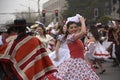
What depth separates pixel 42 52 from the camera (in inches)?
240

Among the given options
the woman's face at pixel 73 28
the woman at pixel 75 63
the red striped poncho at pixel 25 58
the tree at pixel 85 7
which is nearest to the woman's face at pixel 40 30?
the woman at pixel 75 63

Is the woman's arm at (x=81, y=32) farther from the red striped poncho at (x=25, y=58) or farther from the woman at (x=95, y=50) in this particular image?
the woman at (x=95, y=50)

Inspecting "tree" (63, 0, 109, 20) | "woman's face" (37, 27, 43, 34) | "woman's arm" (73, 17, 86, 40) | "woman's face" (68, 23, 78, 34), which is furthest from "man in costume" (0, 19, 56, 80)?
"tree" (63, 0, 109, 20)

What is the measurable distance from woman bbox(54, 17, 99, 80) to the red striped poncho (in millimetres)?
1785

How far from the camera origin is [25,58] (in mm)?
5988

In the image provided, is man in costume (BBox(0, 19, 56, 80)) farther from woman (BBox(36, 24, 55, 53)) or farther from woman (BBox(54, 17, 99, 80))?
woman (BBox(36, 24, 55, 53))

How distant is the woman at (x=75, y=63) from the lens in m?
7.77

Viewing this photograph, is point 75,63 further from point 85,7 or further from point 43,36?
point 85,7

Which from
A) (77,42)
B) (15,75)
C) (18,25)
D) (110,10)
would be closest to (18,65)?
(15,75)

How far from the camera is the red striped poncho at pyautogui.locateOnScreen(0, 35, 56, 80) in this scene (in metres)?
5.94

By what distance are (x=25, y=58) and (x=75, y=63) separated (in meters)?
2.12

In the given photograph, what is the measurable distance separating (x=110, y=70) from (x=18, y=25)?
9.88 m

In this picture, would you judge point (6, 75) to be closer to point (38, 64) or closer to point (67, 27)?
point (38, 64)

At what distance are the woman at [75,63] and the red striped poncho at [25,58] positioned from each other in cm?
179
